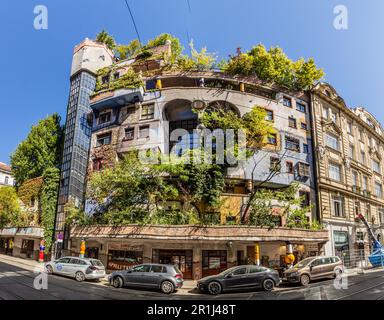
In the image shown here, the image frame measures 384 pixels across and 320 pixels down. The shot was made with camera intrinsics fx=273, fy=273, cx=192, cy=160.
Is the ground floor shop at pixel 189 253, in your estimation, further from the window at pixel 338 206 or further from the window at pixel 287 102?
the window at pixel 287 102

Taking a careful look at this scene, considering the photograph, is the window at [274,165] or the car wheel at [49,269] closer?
the car wheel at [49,269]

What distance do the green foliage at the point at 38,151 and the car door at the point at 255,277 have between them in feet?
93.9

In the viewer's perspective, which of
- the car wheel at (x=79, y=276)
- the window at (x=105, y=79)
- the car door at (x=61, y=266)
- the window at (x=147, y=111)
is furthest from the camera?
the window at (x=105, y=79)

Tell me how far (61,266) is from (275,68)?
27.9 m

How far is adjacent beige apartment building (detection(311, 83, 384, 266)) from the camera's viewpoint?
92.0 ft

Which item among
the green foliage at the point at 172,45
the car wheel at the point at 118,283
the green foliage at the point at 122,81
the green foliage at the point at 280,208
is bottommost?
the car wheel at the point at 118,283

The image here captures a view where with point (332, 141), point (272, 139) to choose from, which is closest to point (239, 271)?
point (272, 139)

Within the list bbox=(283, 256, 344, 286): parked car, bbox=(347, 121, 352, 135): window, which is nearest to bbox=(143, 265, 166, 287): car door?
bbox=(283, 256, 344, 286): parked car

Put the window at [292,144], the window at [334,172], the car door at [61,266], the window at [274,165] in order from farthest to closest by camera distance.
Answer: the window at [334,172], the window at [292,144], the window at [274,165], the car door at [61,266]

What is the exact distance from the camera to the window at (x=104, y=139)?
92.0 feet

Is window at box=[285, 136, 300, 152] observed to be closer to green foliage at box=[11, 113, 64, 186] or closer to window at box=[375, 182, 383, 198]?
window at box=[375, 182, 383, 198]

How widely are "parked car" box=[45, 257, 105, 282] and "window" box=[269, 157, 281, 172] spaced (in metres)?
15.6

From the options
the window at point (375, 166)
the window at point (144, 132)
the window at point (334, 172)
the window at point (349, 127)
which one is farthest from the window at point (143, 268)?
the window at point (375, 166)

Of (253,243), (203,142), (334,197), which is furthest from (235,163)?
(334,197)
